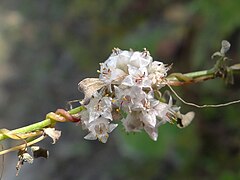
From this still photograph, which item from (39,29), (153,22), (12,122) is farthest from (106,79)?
(39,29)

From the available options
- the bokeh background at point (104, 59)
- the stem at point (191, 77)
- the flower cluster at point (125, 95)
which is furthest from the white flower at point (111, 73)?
the bokeh background at point (104, 59)

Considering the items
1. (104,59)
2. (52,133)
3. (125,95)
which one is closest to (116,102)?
(125,95)

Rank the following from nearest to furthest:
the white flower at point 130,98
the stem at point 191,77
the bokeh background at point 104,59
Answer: the white flower at point 130,98 → the stem at point 191,77 → the bokeh background at point 104,59

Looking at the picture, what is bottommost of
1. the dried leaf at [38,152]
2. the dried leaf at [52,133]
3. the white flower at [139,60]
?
the dried leaf at [38,152]

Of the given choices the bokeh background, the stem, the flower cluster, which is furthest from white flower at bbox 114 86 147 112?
the bokeh background

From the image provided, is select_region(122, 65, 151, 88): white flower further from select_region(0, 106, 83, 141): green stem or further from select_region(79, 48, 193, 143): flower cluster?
select_region(0, 106, 83, 141): green stem

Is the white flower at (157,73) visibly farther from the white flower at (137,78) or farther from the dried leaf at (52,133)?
the dried leaf at (52,133)

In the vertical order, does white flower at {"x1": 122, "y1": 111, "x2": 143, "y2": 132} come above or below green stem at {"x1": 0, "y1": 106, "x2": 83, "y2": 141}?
below
